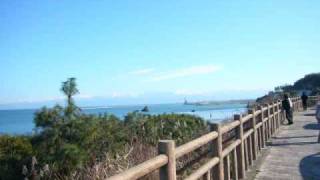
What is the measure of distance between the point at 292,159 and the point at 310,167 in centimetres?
126

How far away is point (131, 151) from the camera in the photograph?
10.3 meters

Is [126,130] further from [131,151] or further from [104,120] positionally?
[131,151]

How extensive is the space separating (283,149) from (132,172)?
436 inches

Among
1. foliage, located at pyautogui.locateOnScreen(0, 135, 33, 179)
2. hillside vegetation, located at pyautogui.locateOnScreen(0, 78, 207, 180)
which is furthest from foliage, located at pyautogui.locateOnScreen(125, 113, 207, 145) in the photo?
foliage, located at pyautogui.locateOnScreen(0, 135, 33, 179)

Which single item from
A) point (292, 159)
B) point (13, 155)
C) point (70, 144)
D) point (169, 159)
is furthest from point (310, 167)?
point (13, 155)

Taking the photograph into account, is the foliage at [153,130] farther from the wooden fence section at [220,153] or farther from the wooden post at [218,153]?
the wooden post at [218,153]

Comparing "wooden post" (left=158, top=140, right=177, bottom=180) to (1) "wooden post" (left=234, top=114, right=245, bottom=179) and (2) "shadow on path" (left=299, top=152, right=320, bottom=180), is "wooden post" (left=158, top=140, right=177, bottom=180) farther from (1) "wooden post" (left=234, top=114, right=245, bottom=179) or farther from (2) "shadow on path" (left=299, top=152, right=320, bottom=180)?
(2) "shadow on path" (left=299, top=152, right=320, bottom=180)

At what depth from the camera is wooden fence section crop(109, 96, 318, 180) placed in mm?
5395

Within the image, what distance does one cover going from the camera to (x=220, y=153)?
8.57 m

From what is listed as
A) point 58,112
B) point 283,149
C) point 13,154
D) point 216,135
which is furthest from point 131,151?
point 283,149

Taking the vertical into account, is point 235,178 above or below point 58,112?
below

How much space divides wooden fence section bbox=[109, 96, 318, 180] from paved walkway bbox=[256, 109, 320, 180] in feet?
1.36

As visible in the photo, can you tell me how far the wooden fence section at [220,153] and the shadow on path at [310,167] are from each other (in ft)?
3.91

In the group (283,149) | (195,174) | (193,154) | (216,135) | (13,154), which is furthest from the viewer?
(283,149)
